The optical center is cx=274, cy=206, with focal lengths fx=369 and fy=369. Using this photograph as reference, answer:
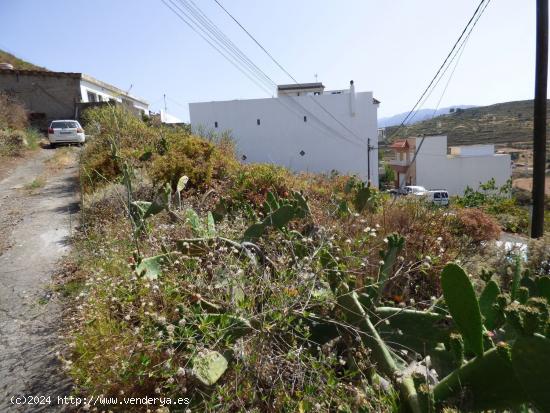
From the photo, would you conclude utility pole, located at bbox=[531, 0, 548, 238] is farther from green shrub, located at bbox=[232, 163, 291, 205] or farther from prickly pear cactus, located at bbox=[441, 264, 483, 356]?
prickly pear cactus, located at bbox=[441, 264, 483, 356]

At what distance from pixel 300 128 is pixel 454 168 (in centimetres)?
1788

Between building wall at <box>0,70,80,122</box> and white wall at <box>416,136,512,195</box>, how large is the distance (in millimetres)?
26994

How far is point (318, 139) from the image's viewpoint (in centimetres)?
2155

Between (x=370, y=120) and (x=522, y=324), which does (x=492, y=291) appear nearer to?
(x=522, y=324)

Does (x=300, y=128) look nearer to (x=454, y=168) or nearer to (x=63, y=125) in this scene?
(x=63, y=125)

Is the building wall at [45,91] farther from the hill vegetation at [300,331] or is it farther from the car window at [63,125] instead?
the hill vegetation at [300,331]

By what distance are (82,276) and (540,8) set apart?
920 centimetres

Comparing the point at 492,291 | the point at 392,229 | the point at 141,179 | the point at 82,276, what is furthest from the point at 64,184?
the point at 492,291

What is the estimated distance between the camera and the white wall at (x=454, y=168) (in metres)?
30.4

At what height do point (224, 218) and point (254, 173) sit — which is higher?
point (254, 173)

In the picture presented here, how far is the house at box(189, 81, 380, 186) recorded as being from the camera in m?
20.8

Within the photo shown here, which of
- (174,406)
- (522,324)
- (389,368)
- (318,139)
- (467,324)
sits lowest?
(174,406)

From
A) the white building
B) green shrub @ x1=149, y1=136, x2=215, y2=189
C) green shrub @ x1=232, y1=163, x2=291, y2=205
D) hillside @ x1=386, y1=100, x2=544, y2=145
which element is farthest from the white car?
hillside @ x1=386, y1=100, x2=544, y2=145

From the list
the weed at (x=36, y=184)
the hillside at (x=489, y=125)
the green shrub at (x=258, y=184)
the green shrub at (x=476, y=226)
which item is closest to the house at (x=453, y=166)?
the hillside at (x=489, y=125)
